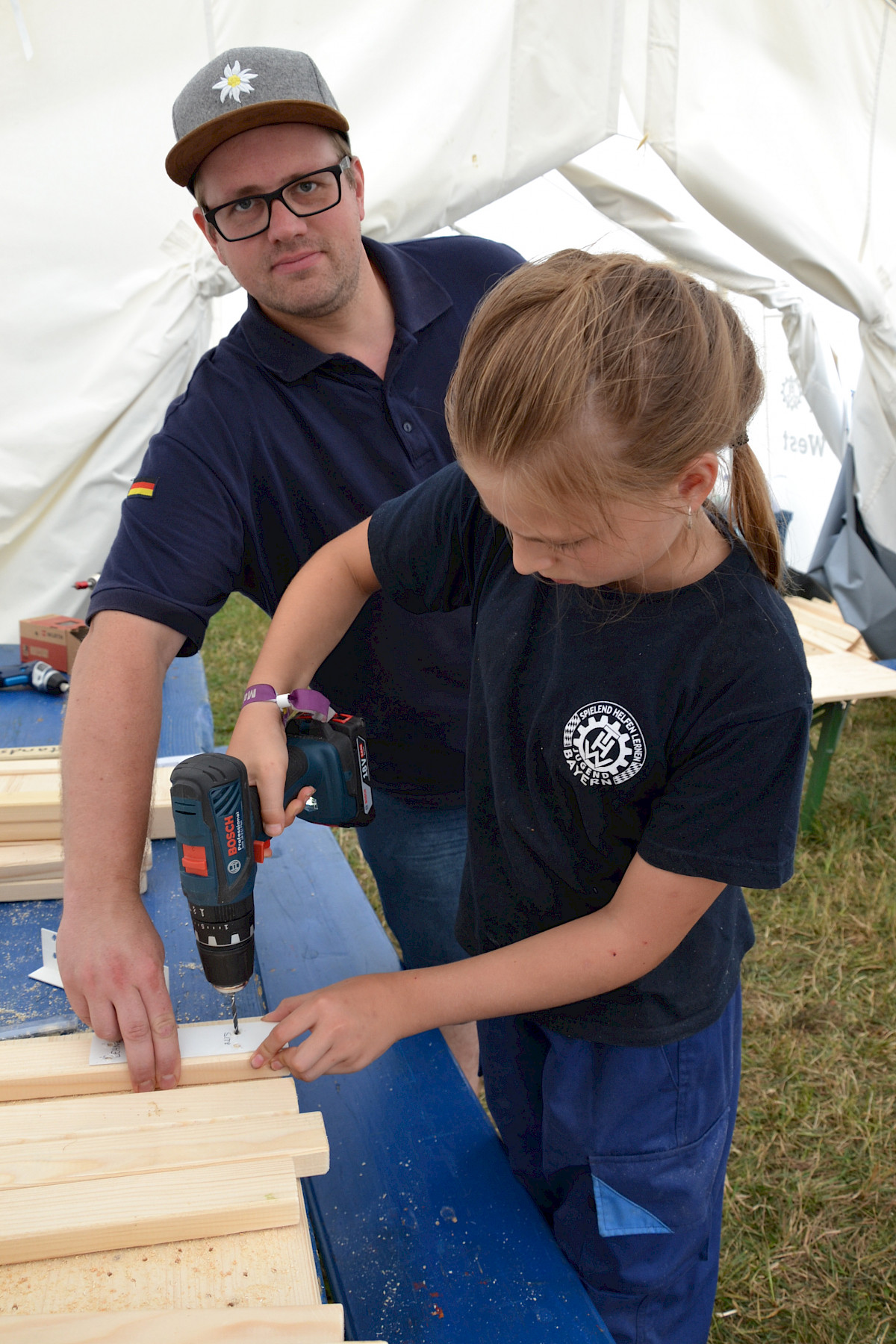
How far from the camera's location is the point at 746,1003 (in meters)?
3.44

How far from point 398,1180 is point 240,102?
213 cm

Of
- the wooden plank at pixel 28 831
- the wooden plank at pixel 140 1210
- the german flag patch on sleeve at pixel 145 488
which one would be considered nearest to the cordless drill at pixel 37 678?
the wooden plank at pixel 28 831

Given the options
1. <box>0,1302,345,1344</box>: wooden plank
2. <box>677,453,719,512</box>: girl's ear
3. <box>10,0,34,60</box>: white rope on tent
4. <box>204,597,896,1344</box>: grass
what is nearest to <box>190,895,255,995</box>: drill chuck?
<box>0,1302,345,1344</box>: wooden plank

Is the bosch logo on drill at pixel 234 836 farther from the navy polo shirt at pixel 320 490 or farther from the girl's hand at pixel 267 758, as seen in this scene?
the navy polo shirt at pixel 320 490

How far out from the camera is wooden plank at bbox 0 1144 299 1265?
1.07 metres

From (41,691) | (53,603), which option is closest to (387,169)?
(53,603)

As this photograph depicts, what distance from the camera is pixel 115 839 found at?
166cm

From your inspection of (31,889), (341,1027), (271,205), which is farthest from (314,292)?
(341,1027)

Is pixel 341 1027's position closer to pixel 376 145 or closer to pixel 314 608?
pixel 314 608

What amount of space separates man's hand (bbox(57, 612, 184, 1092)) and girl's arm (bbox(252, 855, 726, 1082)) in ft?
0.64

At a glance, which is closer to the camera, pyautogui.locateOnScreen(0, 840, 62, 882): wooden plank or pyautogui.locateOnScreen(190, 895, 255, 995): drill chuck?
pyautogui.locateOnScreen(190, 895, 255, 995): drill chuck

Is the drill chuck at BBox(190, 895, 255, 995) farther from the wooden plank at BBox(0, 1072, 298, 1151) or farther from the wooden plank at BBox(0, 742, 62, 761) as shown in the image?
A: the wooden plank at BBox(0, 742, 62, 761)

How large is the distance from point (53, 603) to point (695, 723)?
2.84 meters

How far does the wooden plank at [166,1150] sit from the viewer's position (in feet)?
3.89
